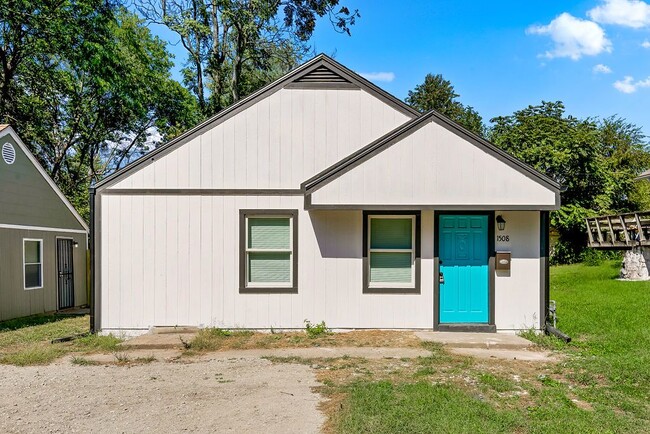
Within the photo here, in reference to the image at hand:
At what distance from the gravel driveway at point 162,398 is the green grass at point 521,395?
60cm

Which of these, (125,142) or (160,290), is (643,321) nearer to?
(160,290)

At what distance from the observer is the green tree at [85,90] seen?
15148mm

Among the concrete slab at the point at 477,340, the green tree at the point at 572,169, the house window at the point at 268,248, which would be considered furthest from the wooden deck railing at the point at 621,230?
the house window at the point at 268,248

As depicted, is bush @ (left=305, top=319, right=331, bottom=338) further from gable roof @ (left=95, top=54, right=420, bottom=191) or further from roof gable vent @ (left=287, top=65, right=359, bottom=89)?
roof gable vent @ (left=287, top=65, right=359, bottom=89)

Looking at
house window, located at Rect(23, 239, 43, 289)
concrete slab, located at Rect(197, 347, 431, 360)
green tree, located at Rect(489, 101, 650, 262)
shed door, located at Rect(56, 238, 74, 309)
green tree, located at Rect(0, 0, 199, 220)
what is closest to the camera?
concrete slab, located at Rect(197, 347, 431, 360)

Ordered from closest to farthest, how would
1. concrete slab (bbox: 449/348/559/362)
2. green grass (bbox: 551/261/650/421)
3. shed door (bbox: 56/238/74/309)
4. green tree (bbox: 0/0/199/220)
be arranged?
green grass (bbox: 551/261/650/421) < concrete slab (bbox: 449/348/559/362) < shed door (bbox: 56/238/74/309) < green tree (bbox: 0/0/199/220)

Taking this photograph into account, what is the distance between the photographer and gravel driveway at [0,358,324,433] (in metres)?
3.94

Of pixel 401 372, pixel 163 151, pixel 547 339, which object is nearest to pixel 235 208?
→ pixel 163 151

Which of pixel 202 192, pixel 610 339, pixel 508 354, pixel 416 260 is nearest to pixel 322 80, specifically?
pixel 202 192

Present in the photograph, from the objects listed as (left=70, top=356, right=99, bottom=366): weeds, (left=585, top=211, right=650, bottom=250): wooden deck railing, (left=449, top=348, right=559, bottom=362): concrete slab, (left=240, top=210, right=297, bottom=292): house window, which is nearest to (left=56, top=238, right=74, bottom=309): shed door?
(left=70, top=356, right=99, bottom=366): weeds

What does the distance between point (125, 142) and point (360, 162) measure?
21.6m

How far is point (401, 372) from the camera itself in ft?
17.8

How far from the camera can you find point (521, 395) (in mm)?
4625

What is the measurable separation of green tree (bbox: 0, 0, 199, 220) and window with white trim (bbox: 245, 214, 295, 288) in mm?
12751
